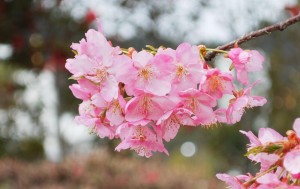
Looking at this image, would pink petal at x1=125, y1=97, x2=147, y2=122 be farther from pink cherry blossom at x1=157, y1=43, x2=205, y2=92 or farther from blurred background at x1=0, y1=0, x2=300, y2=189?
blurred background at x1=0, y1=0, x2=300, y2=189

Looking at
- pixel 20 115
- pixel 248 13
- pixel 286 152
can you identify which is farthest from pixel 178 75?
pixel 20 115

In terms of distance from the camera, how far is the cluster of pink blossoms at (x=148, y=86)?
1102mm

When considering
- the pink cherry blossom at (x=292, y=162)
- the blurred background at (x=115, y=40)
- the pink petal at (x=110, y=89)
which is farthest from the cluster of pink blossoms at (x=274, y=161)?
the blurred background at (x=115, y=40)

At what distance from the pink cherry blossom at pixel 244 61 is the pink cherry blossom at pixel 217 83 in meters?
0.06

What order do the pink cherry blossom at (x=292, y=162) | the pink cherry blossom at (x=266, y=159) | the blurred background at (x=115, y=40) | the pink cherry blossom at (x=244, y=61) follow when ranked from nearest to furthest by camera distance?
the pink cherry blossom at (x=292, y=162)
the pink cherry blossom at (x=266, y=159)
the pink cherry blossom at (x=244, y=61)
the blurred background at (x=115, y=40)

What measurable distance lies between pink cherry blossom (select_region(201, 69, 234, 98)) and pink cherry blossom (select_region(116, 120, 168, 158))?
0.45 feet

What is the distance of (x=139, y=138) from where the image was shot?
46.4 inches

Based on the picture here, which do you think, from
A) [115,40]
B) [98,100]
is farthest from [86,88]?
[115,40]

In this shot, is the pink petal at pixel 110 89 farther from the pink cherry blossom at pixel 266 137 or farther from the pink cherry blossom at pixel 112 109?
the pink cherry blossom at pixel 266 137

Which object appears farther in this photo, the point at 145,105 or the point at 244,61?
the point at 244,61

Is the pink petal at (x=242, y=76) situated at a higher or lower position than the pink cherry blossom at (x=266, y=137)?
higher

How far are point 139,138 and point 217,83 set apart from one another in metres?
0.18

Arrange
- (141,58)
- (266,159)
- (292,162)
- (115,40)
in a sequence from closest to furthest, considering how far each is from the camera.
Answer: (292,162) < (266,159) < (141,58) < (115,40)

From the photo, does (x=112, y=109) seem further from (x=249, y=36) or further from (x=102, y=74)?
(x=249, y=36)
